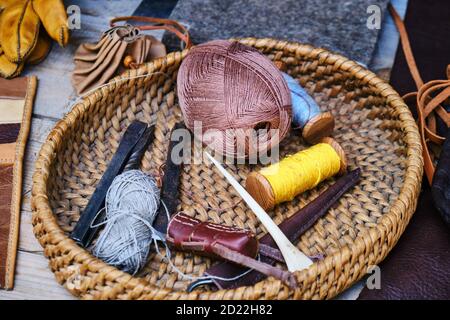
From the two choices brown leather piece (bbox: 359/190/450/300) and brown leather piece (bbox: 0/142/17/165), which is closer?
brown leather piece (bbox: 359/190/450/300)

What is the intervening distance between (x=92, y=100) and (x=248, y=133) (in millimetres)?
382

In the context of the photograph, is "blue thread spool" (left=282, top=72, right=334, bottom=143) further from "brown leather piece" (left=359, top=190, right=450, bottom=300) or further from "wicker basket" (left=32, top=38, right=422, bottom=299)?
"brown leather piece" (left=359, top=190, right=450, bottom=300)

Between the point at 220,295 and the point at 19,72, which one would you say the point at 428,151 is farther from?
the point at 19,72

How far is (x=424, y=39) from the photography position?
1.79 meters

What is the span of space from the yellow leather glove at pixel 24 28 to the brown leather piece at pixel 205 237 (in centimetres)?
75

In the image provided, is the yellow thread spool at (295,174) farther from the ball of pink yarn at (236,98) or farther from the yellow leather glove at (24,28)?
the yellow leather glove at (24,28)

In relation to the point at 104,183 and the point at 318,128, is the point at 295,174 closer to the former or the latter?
the point at 318,128

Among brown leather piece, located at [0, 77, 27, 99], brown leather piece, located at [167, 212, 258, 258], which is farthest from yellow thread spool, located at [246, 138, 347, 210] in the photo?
brown leather piece, located at [0, 77, 27, 99]

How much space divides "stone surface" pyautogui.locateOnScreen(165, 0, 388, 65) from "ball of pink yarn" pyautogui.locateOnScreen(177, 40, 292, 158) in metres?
0.42

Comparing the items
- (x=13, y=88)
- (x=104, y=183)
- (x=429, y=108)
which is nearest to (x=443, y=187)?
(x=429, y=108)

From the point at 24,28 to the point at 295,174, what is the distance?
2.96 ft

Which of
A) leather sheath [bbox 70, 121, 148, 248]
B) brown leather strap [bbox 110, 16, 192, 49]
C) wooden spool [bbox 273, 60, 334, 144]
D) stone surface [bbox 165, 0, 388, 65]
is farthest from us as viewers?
stone surface [bbox 165, 0, 388, 65]

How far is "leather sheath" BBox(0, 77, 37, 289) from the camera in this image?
118 cm

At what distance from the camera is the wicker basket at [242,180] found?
3.29 ft
